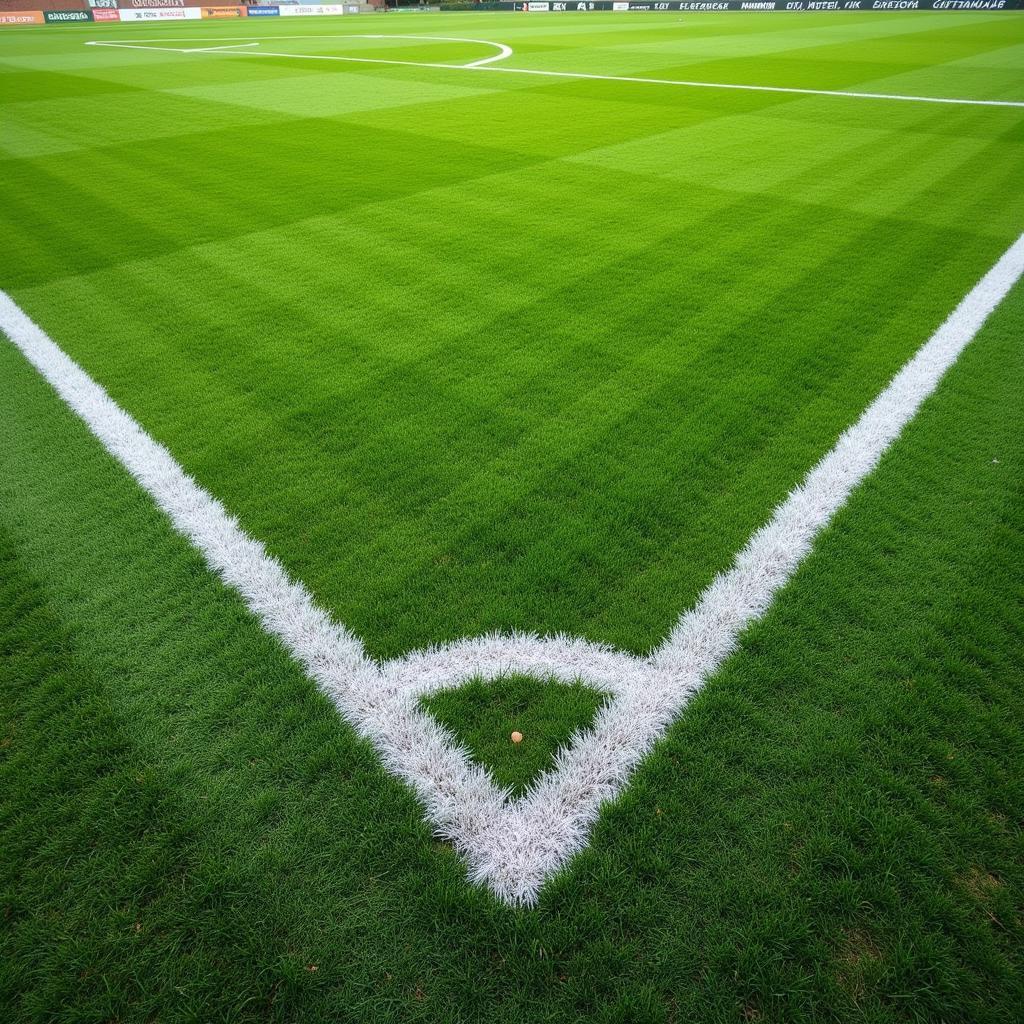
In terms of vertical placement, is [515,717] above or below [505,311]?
below

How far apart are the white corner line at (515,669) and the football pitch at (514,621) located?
0.02 m

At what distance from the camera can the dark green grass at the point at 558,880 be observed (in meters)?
1.69

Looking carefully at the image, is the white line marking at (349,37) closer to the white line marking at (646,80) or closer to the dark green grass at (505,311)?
the white line marking at (646,80)

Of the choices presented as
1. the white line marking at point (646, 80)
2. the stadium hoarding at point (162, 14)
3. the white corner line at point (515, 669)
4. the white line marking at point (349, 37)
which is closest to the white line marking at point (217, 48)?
the white line marking at point (349, 37)

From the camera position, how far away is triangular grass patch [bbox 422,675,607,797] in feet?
7.23

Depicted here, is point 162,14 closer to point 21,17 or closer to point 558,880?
point 21,17

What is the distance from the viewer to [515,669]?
2.50m

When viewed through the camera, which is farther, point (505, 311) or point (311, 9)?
point (311, 9)

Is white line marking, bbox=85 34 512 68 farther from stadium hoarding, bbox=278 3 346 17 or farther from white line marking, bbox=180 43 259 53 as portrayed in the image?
stadium hoarding, bbox=278 3 346 17

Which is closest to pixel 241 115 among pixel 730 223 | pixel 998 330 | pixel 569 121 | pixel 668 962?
pixel 569 121

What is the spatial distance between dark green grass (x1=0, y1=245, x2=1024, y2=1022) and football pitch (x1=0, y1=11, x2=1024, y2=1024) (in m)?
0.01

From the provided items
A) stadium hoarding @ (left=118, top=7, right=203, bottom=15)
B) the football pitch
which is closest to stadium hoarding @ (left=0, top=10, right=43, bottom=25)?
stadium hoarding @ (left=118, top=7, right=203, bottom=15)

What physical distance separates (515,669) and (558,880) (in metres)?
0.77

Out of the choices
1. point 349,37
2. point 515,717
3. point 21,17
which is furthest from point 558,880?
point 21,17
